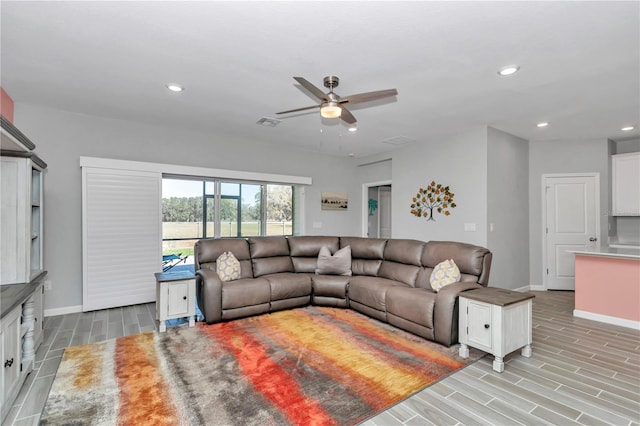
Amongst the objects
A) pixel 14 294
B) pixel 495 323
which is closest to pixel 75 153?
pixel 14 294

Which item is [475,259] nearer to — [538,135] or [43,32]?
[538,135]

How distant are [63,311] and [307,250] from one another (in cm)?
339

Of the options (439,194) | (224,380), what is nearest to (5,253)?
(224,380)

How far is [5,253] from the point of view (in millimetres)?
2680

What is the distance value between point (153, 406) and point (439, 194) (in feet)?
15.6

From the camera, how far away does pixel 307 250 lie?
4.93m

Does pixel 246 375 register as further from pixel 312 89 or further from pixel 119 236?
pixel 119 236

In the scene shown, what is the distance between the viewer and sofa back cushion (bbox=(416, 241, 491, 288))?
3.42m

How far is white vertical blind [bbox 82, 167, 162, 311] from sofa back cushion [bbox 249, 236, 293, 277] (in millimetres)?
1478

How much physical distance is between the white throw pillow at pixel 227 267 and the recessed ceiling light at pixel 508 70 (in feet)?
12.1

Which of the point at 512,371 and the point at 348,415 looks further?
the point at 512,371

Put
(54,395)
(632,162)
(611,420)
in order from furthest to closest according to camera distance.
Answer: (632,162), (54,395), (611,420)

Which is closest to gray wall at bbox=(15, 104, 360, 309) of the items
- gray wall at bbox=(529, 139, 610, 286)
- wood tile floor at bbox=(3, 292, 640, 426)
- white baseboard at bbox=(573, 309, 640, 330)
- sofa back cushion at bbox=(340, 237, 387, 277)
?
wood tile floor at bbox=(3, 292, 640, 426)

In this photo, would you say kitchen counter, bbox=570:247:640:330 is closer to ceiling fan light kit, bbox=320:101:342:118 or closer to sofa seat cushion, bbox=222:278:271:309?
ceiling fan light kit, bbox=320:101:342:118
